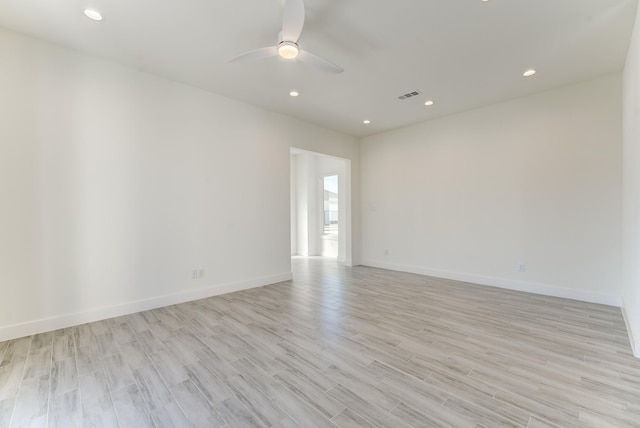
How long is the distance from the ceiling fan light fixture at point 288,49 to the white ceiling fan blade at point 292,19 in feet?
0.14

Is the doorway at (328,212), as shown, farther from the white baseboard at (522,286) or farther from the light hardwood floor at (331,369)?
the light hardwood floor at (331,369)

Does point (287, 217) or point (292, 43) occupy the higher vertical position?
point (292, 43)

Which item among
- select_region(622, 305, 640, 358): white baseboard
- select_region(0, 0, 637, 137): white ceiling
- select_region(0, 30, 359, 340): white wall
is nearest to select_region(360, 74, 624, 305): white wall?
select_region(0, 0, 637, 137): white ceiling

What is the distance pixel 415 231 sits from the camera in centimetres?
550

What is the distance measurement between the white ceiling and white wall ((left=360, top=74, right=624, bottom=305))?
553mm

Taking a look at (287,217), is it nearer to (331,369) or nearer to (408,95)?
(408,95)

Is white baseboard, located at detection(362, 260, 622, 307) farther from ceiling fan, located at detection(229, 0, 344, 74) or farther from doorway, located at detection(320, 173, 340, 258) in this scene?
ceiling fan, located at detection(229, 0, 344, 74)

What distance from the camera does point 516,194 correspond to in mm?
4258

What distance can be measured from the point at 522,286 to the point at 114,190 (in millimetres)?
5871

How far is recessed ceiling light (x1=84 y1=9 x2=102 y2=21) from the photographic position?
7.77 feet

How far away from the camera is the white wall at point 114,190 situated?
8.79 ft

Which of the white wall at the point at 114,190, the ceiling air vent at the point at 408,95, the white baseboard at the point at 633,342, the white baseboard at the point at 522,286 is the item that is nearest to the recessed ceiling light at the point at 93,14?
the white wall at the point at 114,190

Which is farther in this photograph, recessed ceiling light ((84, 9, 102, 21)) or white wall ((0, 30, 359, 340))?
white wall ((0, 30, 359, 340))

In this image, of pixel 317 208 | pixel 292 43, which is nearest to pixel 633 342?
pixel 292 43
